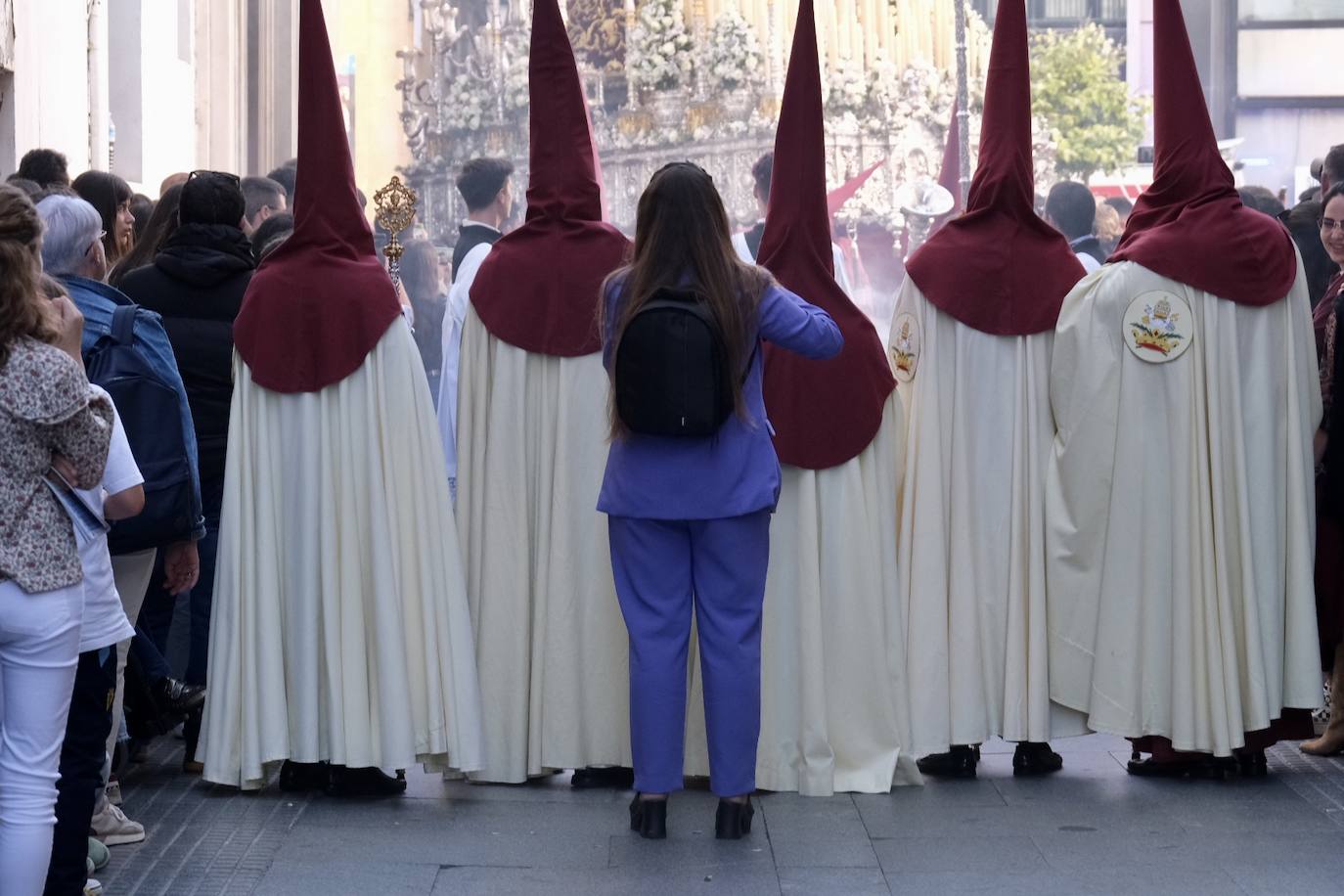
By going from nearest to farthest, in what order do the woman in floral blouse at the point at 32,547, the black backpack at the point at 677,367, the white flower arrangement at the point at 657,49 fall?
the woman in floral blouse at the point at 32,547, the black backpack at the point at 677,367, the white flower arrangement at the point at 657,49

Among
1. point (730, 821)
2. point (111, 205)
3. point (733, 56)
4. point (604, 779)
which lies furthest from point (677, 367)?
point (733, 56)

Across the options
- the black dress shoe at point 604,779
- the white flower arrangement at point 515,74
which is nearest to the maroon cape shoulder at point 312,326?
the black dress shoe at point 604,779

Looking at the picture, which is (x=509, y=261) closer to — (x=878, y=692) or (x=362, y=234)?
(x=362, y=234)

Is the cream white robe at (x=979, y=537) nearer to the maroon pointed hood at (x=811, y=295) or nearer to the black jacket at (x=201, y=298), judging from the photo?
the maroon pointed hood at (x=811, y=295)

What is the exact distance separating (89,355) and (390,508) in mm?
981

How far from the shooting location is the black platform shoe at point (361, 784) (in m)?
5.54

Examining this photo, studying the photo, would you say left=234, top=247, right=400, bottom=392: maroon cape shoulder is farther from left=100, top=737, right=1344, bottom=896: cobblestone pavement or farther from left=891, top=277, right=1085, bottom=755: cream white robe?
left=891, top=277, right=1085, bottom=755: cream white robe

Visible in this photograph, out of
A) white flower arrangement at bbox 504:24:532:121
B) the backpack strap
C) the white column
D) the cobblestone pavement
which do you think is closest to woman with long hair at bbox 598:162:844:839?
the cobblestone pavement

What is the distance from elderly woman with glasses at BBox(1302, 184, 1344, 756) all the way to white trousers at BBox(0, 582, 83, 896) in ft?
12.7

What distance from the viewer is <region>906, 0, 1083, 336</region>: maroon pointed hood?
572 cm

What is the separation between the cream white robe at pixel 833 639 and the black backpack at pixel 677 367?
35.1 inches

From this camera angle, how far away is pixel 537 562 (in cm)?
571

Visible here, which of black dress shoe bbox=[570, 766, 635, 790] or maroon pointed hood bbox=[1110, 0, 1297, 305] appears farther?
black dress shoe bbox=[570, 766, 635, 790]

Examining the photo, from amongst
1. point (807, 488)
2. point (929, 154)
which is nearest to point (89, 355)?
point (807, 488)
